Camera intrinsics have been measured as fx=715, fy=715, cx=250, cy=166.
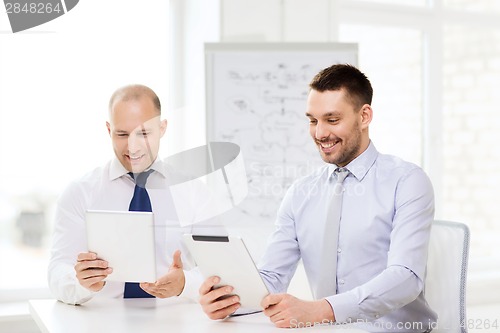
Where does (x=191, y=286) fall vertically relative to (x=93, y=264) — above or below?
below

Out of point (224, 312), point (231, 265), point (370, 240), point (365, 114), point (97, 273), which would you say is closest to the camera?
point (231, 265)

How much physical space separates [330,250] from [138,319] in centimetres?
65

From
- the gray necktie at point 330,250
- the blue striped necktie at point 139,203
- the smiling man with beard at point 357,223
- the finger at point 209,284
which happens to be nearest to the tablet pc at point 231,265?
the finger at point 209,284

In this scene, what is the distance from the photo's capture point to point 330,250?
7.48 feet

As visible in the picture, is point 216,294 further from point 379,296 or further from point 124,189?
point 124,189

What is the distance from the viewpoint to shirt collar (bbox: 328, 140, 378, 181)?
2314 mm

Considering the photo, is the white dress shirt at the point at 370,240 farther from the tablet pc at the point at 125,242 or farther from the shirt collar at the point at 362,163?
the tablet pc at the point at 125,242

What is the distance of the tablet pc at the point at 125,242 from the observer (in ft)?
6.52

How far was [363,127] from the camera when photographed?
235cm

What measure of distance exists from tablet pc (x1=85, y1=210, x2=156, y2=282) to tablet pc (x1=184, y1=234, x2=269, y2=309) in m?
0.15

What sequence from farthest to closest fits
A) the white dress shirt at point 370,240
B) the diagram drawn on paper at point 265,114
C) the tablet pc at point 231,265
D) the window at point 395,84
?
the window at point 395,84, the diagram drawn on paper at point 265,114, the white dress shirt at point 370,240, the tablet pc at point 231,265

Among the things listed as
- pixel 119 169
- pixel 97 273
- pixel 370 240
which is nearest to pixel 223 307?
pixel 97 273

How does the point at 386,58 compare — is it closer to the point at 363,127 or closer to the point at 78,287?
the point at 363,127

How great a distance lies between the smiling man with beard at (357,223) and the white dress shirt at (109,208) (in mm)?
383
